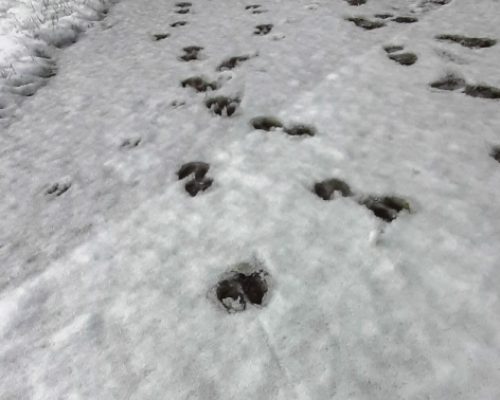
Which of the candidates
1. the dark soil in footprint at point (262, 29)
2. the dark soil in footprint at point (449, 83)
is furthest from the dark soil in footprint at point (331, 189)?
the dark soil in footprint at point (262, 29)

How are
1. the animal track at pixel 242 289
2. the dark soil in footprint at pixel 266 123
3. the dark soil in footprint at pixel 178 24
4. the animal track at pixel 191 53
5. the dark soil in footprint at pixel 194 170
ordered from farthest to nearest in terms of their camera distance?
the dark soil in footprint at pixel 178 24, the animal track at pixel 191 53, the dark soil in footprint at pixel 266 123, the dark soil in footprint at pixel 194 170, the animal track at pixel 242 289

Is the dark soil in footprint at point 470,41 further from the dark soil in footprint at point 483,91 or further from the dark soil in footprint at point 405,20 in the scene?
the dark soil in footprint at point 483,91

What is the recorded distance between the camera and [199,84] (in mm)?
4000

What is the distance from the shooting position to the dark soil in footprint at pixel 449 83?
3.41m

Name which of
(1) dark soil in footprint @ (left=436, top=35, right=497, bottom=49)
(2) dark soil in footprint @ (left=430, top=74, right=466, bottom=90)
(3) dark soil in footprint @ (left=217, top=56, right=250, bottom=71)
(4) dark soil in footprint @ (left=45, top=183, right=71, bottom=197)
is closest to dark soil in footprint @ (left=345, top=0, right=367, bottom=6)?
(1) dark soil in footprint @ (left=436, top=35, right=497, bottom=49)

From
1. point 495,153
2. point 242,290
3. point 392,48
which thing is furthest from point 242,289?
point 392,48

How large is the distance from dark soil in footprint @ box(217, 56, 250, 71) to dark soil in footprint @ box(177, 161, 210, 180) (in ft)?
5.33

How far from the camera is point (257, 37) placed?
4.80 metres

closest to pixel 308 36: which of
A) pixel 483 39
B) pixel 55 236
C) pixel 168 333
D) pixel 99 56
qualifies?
pixel 483 39

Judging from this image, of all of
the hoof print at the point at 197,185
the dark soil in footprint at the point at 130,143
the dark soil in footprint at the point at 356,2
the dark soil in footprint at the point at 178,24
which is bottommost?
the dark soil in footprint at the point at 178,24

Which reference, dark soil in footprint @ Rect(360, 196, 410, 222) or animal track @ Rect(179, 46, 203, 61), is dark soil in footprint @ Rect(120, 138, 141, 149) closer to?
animal track @ Rect(179, 46, 203, 61)

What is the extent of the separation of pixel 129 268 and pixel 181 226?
0.38m

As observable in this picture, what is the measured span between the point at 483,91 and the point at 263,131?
69.6 inches

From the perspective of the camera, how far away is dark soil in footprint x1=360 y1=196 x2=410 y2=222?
2.34 m
